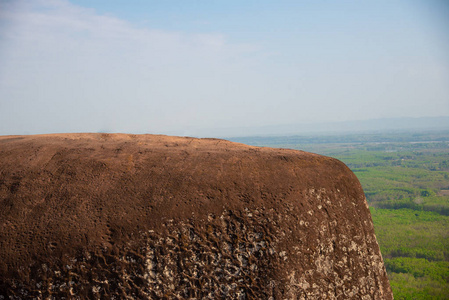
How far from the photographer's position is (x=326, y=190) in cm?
723

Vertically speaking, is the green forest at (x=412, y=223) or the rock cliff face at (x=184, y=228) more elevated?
the rock cliff face at (x=184, y=228)

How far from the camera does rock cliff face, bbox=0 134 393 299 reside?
20.2 feet

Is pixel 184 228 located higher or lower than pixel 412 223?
higher

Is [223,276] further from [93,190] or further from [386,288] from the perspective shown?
[386,288]

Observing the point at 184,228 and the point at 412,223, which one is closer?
the point at 184,228

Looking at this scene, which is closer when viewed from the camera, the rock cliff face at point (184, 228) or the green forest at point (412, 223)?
the rock cliff face at point (184, 228)

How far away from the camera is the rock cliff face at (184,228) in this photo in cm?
614

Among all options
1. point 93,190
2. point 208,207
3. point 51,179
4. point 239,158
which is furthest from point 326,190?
point 51,179

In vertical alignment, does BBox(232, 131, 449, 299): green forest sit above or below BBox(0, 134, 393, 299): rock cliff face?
below

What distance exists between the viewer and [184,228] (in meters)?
6.40

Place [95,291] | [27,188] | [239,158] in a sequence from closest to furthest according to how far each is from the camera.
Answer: [95,291] < [27,188] < [239,158]

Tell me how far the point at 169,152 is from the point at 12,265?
3428mm

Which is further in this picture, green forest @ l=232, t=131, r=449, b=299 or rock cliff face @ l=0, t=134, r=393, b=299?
green forest @ l=232, t=131, r=449, b=299

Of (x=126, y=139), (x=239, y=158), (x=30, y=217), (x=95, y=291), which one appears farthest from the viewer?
(x=126, y=139)
